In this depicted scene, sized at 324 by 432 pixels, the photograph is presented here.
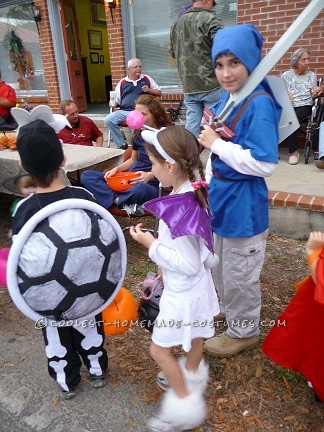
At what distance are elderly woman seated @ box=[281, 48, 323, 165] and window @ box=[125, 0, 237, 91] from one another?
2.54m

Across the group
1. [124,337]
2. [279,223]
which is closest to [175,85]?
[279,223]

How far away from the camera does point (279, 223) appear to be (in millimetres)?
3717

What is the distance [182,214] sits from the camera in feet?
5.10

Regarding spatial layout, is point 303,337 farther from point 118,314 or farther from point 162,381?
point 118,314

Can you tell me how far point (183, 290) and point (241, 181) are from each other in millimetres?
646

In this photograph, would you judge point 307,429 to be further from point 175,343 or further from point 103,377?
point 103,377

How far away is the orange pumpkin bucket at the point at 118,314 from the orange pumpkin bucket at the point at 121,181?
142 centimetres

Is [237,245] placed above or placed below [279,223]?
above

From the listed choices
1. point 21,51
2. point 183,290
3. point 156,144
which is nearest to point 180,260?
point 183,290

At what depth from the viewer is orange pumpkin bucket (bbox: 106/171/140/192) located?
3.33 metres

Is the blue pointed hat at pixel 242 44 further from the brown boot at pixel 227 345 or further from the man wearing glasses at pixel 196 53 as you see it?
the man wearing glasses at pixel 196 53

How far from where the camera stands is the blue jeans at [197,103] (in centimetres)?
437

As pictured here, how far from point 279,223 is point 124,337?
2.00m

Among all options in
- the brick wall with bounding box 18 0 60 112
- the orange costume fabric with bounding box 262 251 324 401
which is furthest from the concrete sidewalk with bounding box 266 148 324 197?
the brick wall with bounding box 18 0 60 112
